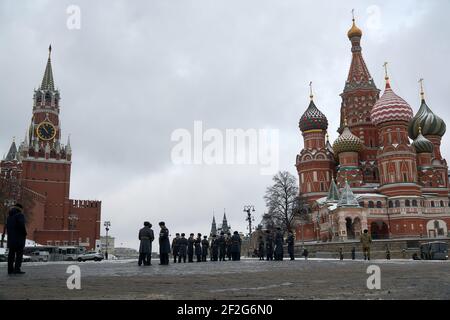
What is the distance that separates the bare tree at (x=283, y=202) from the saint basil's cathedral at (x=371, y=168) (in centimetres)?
408

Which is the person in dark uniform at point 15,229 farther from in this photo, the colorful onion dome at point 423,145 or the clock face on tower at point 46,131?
the clock face on tower at point 46,131

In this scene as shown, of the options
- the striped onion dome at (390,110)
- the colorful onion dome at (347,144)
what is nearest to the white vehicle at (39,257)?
the colorful onion dome at (347,144)

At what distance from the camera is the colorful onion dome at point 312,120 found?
67.1 m

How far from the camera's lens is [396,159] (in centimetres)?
5744

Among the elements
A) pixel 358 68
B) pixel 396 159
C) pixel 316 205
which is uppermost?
pixel 358 68

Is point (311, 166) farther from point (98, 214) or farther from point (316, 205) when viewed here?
point (98, 214)

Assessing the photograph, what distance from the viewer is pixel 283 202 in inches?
2158

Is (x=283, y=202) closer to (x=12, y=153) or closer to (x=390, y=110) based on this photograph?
(x=390, y=110)

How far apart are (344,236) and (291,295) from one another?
46.2 metres

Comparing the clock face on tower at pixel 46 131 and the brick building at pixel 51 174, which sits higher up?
the clock face on tower at pixel 46 131

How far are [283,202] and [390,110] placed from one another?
64.9 feet

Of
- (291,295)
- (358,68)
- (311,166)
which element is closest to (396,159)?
(311,166)

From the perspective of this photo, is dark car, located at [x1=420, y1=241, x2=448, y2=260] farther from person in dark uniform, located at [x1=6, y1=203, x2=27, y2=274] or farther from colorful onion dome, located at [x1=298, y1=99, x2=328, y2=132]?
colorful onion dome, located at [x1=298, y1=99, x2=328, y2=132]
